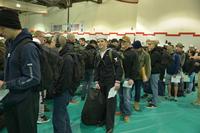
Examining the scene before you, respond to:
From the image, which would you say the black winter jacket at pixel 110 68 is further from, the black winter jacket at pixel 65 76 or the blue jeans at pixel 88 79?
the blue jeans at pixel 88 79

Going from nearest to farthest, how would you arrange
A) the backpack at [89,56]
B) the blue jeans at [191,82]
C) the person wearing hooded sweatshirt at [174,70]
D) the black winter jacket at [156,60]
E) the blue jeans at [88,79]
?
1. the black winter jacket at [156,60]
2. the backpack at [89,56]
3. the blue jeans at [88,79]
4. the person wearing hooded sweatshirt at [174,70]
5. the blue jeans at [191,82]

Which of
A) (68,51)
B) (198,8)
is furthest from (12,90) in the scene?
(198,8)

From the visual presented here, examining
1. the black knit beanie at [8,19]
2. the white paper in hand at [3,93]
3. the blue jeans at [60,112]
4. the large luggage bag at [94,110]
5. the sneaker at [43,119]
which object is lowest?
the sneaker at [43,119]

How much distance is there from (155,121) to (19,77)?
12.4 ft

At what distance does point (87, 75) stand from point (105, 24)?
8.31m

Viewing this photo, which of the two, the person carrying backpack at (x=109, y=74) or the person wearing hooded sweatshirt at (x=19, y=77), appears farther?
the person carrying backpack at (x=109, y=74)

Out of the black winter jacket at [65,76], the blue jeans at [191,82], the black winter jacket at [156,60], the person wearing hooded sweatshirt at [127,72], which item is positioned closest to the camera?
the black winter jacket at [65,76]

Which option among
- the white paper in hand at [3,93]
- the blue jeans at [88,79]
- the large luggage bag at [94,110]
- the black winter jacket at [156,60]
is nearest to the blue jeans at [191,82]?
the black winter jacket at [156,60]

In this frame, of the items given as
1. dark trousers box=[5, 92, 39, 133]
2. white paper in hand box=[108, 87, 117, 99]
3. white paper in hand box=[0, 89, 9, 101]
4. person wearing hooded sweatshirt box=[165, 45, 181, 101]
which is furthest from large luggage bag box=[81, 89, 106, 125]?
person wearing hooded sweatshirt box=[165, 45, 181, 101]

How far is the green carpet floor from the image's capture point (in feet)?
14.8

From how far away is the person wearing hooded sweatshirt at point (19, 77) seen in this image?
2.03m

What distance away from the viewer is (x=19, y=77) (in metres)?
2.04

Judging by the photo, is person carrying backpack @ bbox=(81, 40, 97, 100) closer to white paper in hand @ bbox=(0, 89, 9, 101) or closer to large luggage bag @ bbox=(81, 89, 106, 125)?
large luggage bag @ bbox=(81, 89, 106, 125)

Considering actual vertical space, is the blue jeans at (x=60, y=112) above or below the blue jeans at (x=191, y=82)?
above
